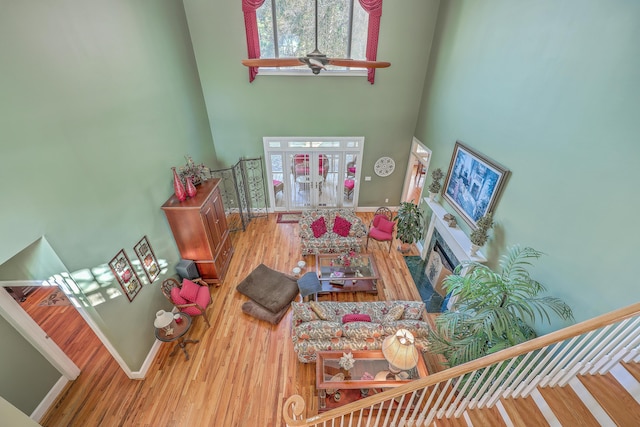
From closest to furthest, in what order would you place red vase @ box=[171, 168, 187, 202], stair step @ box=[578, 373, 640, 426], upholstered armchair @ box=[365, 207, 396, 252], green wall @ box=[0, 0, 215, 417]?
stair step @ box=[578, 373, 640, 426] < green wall @ box=[0, 0, 215, 417] < red vase @ box=[171, 168, 187, 202] < upholstered armchair @ box=[365, 207, 396, 252]

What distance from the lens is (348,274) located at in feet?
18.1

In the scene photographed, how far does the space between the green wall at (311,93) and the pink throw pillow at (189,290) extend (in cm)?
376

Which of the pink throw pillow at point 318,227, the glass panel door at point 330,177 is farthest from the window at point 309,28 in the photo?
the pink throw pillow at point 318,227

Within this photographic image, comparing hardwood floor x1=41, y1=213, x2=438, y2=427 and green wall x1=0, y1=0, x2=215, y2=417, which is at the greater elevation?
green wall x1=0, y1=0, x2=215, y2=417

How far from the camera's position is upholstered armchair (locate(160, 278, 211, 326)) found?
4.40 m

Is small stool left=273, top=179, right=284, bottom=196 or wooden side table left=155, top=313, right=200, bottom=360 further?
small stool left=273, top=179, right=284, bottom=196

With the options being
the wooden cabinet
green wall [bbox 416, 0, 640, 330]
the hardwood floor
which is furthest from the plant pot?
the wooden cabinet

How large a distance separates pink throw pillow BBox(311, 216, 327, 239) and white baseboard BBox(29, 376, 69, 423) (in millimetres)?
4837

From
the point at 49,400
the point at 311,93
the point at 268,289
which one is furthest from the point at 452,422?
the point at 311,93

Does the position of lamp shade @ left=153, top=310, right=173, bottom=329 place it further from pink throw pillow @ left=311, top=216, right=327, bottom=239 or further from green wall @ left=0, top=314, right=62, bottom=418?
pink throw pillow @ left=311, top=216, right=327, bottom=239

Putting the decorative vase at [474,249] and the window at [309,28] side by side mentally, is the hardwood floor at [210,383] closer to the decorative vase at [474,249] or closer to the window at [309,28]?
the decorative vase at [474,249]

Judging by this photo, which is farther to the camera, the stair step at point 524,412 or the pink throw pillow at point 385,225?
the pink throw pillow at point 385,225

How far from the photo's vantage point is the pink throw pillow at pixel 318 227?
6321 mm

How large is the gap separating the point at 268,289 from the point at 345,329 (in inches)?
80.8
